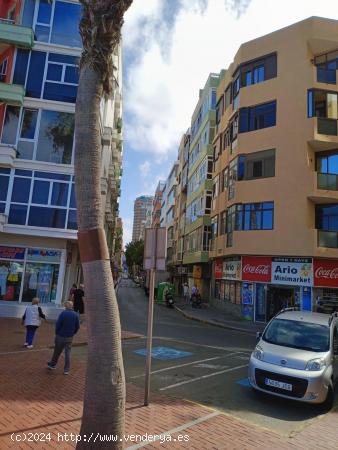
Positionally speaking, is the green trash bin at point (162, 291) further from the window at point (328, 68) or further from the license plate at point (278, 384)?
the license plate at point (278, 384)

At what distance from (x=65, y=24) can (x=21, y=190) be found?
8974 mm

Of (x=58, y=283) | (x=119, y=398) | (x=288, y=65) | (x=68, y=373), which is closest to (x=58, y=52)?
(x=58, y=283)

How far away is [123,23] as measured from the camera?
538cm

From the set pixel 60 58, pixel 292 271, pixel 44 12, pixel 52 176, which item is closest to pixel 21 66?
pixel 60 58

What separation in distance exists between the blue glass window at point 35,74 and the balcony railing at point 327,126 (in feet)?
52.3

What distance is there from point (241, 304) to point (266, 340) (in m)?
17.6

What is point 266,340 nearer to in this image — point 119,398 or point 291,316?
point 291,316

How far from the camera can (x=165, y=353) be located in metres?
13.0

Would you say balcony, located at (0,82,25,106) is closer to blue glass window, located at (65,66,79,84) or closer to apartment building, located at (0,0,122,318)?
apartment building, located at (0,0,122,318)

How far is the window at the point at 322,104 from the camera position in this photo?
2506cm

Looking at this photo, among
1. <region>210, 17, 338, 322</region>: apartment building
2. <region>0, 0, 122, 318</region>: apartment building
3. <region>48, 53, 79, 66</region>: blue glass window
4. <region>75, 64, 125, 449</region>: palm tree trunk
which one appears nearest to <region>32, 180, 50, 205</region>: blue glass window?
<region>0, 0, 122, 318</region>: apartment building

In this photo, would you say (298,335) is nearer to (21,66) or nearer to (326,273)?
(326,273)

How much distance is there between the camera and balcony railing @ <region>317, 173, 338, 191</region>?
24453mm

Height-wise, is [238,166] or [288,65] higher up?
[288,65]
